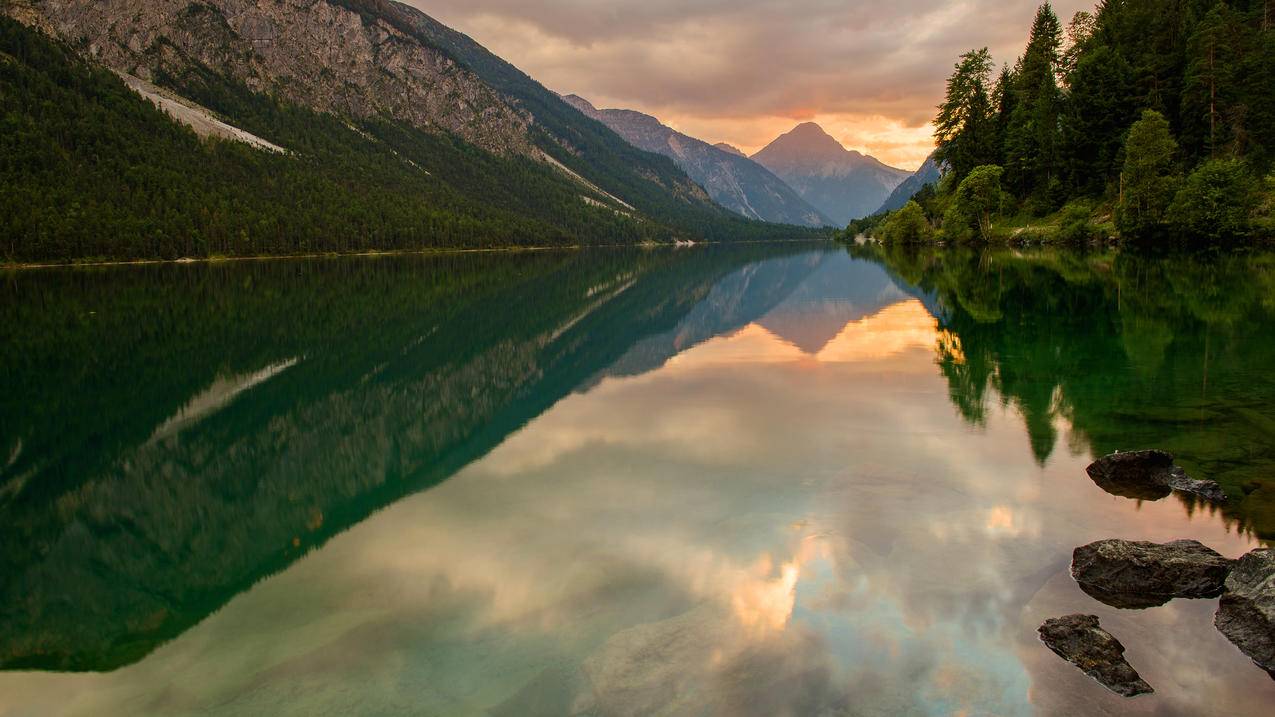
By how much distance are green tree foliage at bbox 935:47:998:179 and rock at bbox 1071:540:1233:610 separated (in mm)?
115994

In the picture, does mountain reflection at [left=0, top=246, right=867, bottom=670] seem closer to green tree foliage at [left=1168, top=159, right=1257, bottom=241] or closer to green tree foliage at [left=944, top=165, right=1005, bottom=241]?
green tree foliage at [left=1168, top=159, right=1257, bottom=241]

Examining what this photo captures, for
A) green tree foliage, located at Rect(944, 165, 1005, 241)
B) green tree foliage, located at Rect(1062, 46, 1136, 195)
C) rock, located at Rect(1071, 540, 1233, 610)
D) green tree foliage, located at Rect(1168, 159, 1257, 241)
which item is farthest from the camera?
green tree foliage, located at Rect(944, 165, 1005, 241)

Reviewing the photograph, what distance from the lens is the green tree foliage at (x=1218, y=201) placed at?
212 feet

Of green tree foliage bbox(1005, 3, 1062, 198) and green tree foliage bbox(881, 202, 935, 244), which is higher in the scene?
green tree foliage bbox(1005, 3, 1062, 198)

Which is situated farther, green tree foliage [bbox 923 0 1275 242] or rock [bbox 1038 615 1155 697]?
green tree foliage [bbox 923 0 1275 242]

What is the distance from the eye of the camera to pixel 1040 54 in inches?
4235

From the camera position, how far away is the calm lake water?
845 centimetres

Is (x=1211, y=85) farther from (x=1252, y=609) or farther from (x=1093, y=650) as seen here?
(x=1093, y=650)

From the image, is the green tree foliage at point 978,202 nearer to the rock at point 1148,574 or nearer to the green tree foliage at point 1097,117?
the green tree foliage at point 1097,117

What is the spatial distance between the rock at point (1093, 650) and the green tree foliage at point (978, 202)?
103 meters

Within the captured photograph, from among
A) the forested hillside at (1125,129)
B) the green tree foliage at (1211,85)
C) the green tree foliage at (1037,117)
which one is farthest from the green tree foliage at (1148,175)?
the green tree foliage at (1037,117)

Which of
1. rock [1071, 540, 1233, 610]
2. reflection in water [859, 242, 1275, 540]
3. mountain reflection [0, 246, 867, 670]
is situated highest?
reflection in water [859, 242, 1275, 540]

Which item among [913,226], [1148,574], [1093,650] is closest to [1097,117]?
A: [913,226]

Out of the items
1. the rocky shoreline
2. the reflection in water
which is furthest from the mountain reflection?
the reflection in water
